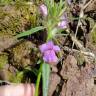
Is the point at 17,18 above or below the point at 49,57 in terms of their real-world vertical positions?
above

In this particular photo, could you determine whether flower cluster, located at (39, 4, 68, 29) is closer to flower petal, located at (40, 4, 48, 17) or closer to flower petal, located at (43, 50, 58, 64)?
flower petal, located at (40, 4, 48, 17)

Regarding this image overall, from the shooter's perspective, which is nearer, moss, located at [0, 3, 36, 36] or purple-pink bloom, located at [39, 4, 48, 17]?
purple-pink bloom, located at [39, 4, 48, 17]

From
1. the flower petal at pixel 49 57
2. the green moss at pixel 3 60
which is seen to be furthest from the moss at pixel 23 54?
the flower petal at pixel 49 57

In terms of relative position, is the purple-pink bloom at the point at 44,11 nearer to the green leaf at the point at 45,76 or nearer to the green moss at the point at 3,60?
the green leaf at the point at 45,76

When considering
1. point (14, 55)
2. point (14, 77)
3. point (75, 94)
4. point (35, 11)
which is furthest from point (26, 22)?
point (75, 94)

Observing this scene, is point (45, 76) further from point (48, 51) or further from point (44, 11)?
point (44, 11)

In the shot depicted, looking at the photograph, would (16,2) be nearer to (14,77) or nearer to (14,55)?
(14,55)

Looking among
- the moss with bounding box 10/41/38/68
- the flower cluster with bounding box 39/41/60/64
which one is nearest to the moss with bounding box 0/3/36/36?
the moss with bounding box 10/41/38/68

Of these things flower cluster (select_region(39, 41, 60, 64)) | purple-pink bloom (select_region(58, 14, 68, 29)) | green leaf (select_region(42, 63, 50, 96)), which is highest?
purple-pink bloom (select_region(58, 14, 68, 29))

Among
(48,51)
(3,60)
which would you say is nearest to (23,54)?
(3,60)

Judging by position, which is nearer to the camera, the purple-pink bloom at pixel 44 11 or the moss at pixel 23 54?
the purple-pink bloom at pixel 44 11

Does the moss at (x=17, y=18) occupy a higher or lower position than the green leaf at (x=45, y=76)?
higher
